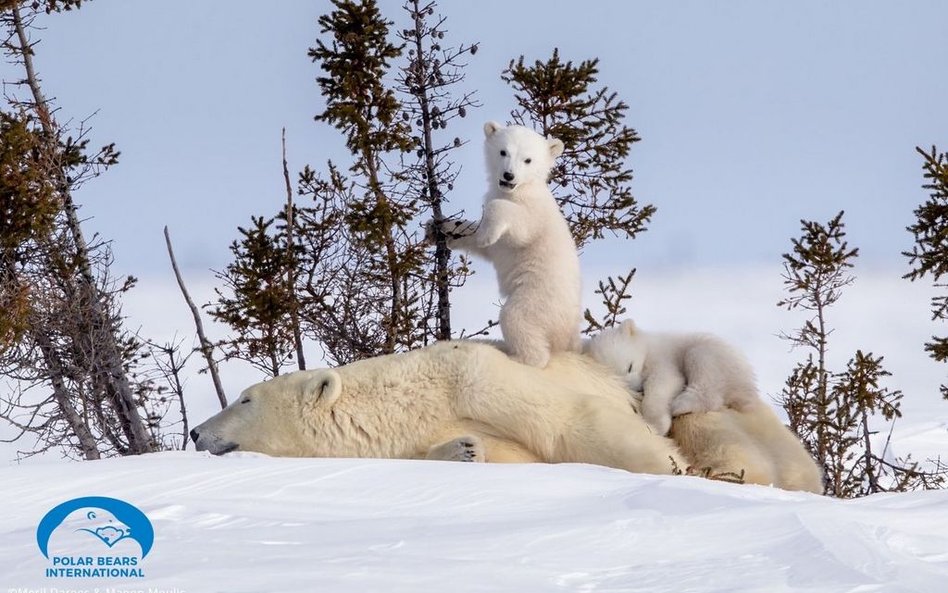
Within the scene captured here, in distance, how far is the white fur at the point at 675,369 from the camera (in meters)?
8.52

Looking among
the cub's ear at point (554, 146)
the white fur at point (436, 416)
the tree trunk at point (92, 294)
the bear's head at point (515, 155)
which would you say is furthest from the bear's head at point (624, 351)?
the tree trunk at point (92, 294)

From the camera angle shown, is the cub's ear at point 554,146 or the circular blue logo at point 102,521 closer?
the circular blue logo at point 102,521

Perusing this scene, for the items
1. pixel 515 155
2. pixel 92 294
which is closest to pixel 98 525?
pixel 515 155

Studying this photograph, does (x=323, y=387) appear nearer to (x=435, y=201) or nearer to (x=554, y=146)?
(x=554, y=146)

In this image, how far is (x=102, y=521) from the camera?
489 cm

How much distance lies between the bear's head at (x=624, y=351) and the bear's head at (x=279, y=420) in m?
2.07

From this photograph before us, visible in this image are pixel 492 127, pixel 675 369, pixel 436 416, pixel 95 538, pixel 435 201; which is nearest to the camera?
pixel 95 538

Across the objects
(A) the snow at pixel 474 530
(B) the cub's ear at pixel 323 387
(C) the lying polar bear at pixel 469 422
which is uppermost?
(B) the cub's ear at pixel 323 387

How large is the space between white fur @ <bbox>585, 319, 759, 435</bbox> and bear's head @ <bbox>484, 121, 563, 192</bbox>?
1.43m

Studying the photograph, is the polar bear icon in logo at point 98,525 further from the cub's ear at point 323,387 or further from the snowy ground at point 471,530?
the cub's ear at point 323,387

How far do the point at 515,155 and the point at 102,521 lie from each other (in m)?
5.29

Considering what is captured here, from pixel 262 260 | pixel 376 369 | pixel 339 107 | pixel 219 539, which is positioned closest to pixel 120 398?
pixel 262 260

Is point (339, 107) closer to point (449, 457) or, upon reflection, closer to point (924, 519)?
point (449, 457)

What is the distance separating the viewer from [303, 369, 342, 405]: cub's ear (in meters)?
8.09
